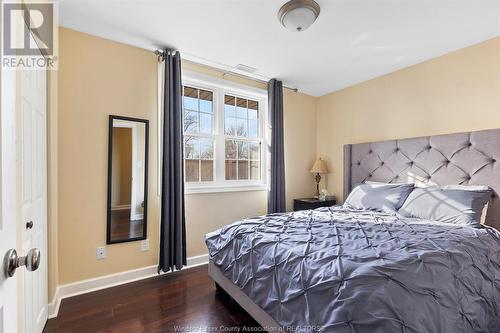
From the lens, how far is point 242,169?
3574 millimetres

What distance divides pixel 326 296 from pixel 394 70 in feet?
10.1

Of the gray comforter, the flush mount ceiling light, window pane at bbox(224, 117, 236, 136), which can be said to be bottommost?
the gray comforter

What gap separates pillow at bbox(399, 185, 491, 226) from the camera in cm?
210

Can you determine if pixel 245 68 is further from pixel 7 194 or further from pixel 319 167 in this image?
pixel 7 194

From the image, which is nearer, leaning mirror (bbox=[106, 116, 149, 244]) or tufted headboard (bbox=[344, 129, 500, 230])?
tufted headboard (bbox=[344, 129, 500, 230])

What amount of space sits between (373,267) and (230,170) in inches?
96.6

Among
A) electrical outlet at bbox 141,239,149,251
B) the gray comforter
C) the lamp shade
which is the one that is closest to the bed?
the gray comforter

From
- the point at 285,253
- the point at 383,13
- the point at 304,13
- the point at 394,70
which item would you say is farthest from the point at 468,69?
the point at 285,253

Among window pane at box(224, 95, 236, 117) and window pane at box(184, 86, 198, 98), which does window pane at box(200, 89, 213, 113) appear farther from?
window pane at box(224, 95, 236, 117)

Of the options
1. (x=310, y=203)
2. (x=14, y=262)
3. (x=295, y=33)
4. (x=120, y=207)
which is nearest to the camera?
(x=14, y=262)

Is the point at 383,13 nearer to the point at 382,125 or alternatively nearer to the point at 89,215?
the point at 382,125

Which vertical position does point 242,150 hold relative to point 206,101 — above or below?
below

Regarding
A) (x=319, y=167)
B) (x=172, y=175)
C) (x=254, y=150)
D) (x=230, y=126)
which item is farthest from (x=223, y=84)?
(x=319, y=167)

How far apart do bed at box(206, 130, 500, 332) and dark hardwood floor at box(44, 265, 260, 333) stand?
203mm
